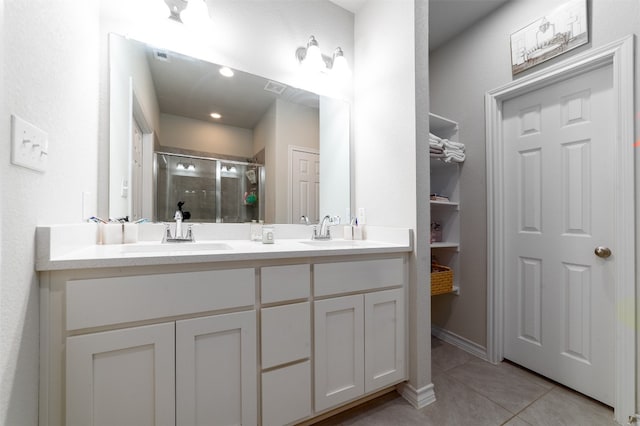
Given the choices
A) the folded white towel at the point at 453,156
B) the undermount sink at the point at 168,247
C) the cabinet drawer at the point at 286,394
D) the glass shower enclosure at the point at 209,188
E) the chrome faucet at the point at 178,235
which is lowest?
the cabinet drawer at the point at 286,394

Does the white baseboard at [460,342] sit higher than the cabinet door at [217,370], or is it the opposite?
the cabinet door at [217,370]

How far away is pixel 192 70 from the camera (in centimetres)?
147

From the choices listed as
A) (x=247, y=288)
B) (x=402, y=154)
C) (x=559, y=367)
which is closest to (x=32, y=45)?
(x=247, y=288)

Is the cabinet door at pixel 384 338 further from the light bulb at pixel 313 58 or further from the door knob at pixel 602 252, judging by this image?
the light bulb at pixel 313 58

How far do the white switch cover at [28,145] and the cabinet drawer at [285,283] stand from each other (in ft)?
2.47

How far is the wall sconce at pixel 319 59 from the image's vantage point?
1.72 m

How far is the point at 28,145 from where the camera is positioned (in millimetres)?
691

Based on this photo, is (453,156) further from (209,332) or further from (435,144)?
(209,332)

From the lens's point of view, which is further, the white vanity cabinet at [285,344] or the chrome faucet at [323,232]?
the chrome faucet at [323,232]

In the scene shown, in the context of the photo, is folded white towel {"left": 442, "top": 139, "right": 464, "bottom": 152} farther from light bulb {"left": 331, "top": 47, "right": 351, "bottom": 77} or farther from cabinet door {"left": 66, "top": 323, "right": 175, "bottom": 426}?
cabinet door {"left": 66, "top": 323, "right": 175, "bottom": 426}

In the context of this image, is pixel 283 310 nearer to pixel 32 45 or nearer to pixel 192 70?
pixel 32 45

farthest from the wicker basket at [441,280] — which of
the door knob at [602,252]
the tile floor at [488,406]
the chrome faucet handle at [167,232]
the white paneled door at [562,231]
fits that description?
the chrome faucet handle at [167,232]

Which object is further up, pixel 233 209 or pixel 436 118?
pixel 436 118

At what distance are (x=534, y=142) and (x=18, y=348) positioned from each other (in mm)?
2588
